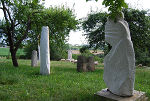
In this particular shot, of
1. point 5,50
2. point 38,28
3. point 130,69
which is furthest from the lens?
point 5,50

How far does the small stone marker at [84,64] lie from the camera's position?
9.97 metres

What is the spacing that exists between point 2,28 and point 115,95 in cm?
1026

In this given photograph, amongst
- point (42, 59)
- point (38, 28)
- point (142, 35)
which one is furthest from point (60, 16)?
point (142, 35)

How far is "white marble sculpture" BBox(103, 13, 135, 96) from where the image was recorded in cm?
362

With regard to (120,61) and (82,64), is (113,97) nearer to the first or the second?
(120,61)

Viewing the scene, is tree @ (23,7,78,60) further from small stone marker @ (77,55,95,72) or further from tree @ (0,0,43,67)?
small stone marker @ (77,55,95,72)

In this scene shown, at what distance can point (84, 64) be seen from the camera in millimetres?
10078

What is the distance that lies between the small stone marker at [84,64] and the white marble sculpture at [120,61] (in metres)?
5.82

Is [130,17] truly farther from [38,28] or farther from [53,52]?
[53,52]

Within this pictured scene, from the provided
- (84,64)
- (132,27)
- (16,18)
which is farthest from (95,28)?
(16,18)

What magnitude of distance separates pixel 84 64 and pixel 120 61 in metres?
6.36

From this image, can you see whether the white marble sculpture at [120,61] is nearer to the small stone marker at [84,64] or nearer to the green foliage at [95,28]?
the small stone marker at [84,64]

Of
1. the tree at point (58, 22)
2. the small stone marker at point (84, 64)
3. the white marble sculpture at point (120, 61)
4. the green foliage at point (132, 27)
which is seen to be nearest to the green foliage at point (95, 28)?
the green foliage at point (132, 27)

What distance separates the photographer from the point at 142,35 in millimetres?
10984
